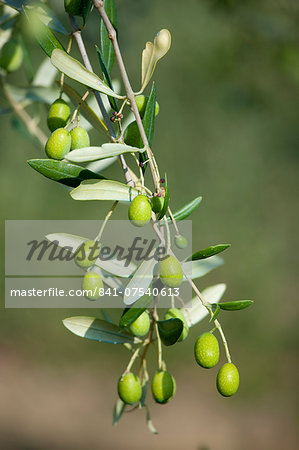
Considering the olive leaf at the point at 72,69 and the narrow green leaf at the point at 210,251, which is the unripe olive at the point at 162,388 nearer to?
the narrow green leaf at the point at 210,251

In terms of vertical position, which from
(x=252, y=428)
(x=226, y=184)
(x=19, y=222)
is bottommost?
(x=252, y=428)

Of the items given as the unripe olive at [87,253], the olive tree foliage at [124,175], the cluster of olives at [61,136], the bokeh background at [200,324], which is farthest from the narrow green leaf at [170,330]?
the bokeh background at [200,324]

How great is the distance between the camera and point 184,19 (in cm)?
349

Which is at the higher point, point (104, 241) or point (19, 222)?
point (19, 222)

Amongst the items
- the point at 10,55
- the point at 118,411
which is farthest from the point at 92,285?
the point at 10,55

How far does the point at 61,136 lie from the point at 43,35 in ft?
0.38

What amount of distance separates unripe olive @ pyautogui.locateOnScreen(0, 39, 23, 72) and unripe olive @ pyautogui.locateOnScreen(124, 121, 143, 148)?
39 centimetres

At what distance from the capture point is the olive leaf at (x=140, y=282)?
21.4 inches

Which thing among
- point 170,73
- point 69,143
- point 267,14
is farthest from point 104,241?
point 170,73

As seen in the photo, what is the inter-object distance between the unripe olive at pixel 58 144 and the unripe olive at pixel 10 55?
0.37m

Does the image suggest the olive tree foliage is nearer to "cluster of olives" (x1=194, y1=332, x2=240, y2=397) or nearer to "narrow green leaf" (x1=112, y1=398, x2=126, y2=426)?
"cluster of olives" (x1=194, y1=332, x2=240, y2=397)

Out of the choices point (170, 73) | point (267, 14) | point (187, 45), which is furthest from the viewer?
point (170, 73)

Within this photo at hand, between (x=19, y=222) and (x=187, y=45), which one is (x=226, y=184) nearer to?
(x=187, y=45)

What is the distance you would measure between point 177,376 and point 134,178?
13.4ft
